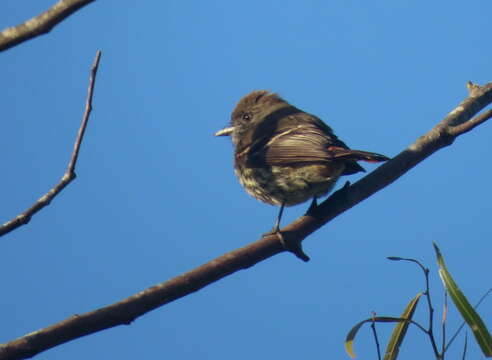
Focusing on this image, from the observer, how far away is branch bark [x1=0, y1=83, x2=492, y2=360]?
10.1ft

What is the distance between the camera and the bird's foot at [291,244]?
4.18 meters

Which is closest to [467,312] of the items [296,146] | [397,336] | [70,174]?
[397,336]

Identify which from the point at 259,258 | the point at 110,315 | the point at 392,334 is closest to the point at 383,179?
the point at 259,258

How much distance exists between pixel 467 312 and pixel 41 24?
6.82 ft

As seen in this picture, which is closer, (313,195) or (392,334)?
(392,334)

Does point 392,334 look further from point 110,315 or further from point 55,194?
point 55,194

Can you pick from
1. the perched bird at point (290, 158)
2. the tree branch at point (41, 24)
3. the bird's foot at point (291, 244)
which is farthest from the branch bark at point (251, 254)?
the tree branch at point (41, 24)

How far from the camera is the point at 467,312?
3129 millimetres

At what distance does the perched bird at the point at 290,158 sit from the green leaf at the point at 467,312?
190 centimetres

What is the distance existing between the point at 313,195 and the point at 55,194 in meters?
3.62

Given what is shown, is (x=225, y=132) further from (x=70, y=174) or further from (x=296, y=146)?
(x=70, y=174)

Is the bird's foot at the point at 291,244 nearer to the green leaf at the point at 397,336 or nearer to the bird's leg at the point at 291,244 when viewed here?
the bird's leg at the point at 291,244

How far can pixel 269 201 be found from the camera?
21.1ft

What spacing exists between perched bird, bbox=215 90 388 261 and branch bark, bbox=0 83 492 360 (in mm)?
290
